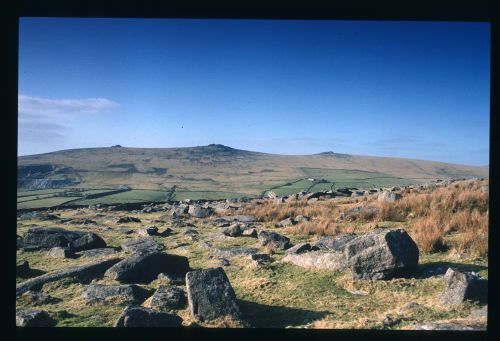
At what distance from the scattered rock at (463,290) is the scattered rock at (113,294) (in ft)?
18.9

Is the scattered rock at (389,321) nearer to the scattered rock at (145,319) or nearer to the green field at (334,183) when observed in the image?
the scattered rock at (145,319)

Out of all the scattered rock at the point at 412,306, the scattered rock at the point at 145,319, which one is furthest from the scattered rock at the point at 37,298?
the scattered rock at the point at 412,306

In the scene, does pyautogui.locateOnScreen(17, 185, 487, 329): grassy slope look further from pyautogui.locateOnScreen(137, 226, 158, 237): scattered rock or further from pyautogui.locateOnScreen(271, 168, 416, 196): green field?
pyautogui.locateOnScreen(271, 168, 416, 196): green field

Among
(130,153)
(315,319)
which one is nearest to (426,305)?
(315,319)

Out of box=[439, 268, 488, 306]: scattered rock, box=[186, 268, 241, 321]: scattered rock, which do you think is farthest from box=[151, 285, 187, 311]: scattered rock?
box=[439, 268, 488, 306]: scattered rock

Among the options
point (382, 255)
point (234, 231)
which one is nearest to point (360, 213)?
point (234, 231)

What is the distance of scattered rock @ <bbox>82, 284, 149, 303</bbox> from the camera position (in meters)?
7.09

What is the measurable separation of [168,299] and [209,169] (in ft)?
434

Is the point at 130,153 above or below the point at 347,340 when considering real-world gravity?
above

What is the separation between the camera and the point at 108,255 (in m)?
11.0

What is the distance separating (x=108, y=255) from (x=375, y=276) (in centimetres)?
796

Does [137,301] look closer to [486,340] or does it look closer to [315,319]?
[315,319]

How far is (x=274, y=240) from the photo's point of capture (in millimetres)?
11031

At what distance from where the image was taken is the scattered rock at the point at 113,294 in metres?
7.09
